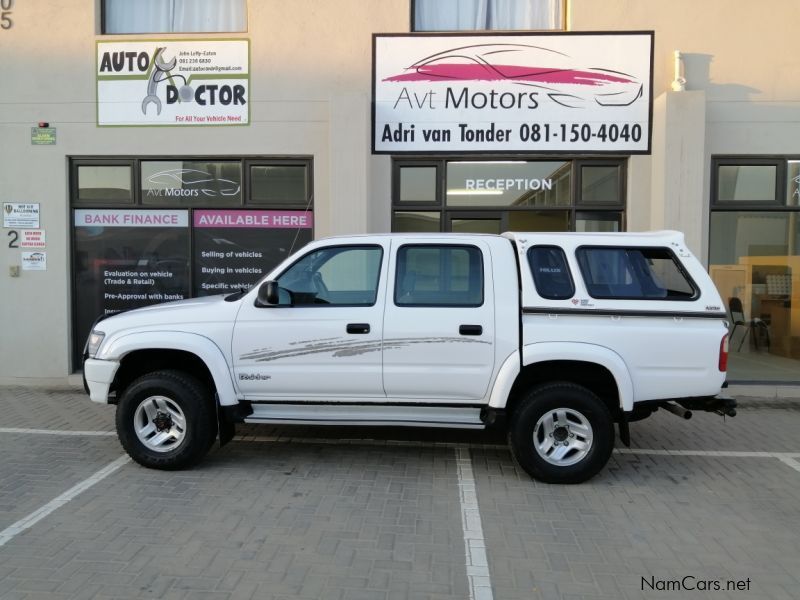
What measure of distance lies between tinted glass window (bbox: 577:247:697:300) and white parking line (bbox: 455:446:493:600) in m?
1.81

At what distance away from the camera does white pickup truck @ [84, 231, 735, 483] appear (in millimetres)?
4797

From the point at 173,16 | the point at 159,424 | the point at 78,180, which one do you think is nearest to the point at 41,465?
the point at 159,424

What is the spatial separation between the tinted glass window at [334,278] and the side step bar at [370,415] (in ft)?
2.84

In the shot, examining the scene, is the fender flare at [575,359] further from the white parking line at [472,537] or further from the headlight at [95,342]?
the headlight at [95,342]

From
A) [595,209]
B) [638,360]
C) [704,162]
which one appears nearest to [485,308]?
[638,360]

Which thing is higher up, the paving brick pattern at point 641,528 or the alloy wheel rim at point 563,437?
the alloy wheel rim at point 563,437

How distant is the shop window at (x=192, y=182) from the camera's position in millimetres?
8836

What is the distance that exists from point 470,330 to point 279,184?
4.93 metres

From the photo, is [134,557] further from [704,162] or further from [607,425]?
[704,162]

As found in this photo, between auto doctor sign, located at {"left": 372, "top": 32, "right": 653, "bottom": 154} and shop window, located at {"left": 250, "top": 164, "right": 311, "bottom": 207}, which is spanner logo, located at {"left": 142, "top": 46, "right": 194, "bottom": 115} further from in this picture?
auto doctor sign, located at {"left": 372, "top": 32, "right": 653, "bottom": 154}

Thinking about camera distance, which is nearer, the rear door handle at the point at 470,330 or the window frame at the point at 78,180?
the rear door handle at the point at 470,330

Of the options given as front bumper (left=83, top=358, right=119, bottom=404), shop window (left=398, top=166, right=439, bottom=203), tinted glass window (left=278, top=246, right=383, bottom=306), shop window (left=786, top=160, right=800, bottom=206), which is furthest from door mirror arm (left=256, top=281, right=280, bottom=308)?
shop window (left=786, top=160, right=800, bottom=206)

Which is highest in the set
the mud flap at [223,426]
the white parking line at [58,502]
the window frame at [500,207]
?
the window frame at [500,207]

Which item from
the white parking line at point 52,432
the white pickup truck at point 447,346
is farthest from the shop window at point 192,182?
the white pickup truck at point 447,346
